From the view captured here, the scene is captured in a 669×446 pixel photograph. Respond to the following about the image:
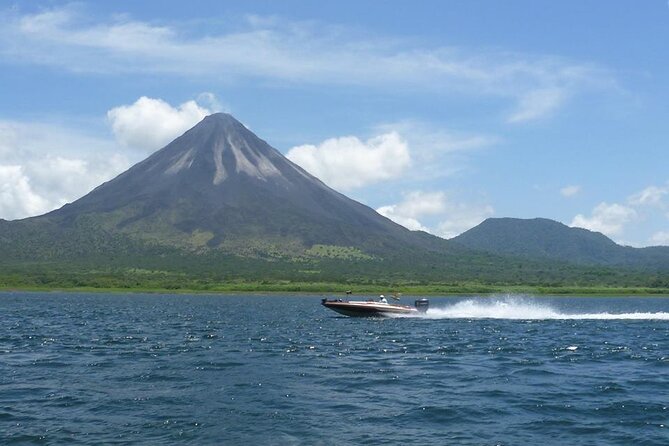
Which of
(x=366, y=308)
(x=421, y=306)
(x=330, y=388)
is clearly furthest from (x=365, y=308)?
(x=330, y=388)

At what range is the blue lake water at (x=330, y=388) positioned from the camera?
25594 mm

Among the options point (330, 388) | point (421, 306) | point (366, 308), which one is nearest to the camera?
point (330, 388)

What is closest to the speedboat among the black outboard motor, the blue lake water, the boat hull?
the boat hull

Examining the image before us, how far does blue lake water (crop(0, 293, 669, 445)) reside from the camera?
25.6 meters

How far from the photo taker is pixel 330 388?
3425cm

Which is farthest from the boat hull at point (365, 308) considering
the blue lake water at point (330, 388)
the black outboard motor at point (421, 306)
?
the blue lake water at point (330, 388)

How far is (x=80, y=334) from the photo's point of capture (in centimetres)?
6056

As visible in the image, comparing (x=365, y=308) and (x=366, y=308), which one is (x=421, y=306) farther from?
(x=365, y=308)

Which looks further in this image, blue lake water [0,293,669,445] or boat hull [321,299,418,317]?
boat hull [321,299,418,317]

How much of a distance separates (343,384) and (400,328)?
3638 centimetres

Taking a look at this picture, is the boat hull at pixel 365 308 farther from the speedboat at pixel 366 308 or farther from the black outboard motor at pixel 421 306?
the black outboard motor at pixel 421 306

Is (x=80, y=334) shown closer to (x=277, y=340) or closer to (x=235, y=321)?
(x=277, y=340)

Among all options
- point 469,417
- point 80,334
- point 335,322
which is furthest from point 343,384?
point 335,322

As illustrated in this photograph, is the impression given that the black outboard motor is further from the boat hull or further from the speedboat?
the boat hull
